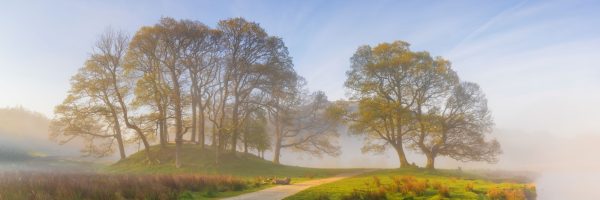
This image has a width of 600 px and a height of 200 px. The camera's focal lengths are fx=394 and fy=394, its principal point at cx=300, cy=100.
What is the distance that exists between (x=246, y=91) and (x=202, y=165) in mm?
9356

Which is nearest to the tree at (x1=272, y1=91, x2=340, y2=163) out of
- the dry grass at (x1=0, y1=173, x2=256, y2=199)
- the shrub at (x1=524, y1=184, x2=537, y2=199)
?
→ the dry grass at (x1=0, y1=173, x2=256, y2=199)

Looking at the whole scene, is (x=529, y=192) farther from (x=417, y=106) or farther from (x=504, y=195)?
(x=417, y=106)

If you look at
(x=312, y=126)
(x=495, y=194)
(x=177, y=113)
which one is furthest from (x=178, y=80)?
(x=495, y=194)

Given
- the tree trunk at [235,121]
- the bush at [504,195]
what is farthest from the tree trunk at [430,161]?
the bush at [504,195]

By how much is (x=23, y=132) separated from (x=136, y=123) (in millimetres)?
61991

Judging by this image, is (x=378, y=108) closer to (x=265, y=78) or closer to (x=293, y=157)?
(x=265, y=78)

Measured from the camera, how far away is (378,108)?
39.7 meters

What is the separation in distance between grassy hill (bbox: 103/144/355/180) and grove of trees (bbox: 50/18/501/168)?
1019mm

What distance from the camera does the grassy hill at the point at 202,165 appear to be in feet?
123

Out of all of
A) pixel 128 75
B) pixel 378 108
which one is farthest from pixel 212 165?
pixel 378 108

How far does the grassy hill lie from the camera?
123 ft

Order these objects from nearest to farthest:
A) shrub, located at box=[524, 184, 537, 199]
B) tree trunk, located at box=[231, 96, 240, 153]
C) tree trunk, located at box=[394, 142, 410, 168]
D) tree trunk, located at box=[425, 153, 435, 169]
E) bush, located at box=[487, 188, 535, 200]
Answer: bush, located at box=[487, 188, 535, 200]
shrub, located at box=[524, 184, 537, 199]
tree trunk, located at box=[425, 153, 435, 169]
tree trunk, located at box=[394, 142, 410, 168]
tree trunk, located at box=[231, 96, 240, 153]

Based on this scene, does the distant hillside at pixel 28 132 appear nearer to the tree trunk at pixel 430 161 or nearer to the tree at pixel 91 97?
the tree at pixel 91 97

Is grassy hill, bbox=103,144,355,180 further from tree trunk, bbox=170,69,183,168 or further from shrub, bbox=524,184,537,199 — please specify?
Answer: shrub, bbox=524,184,537,199
